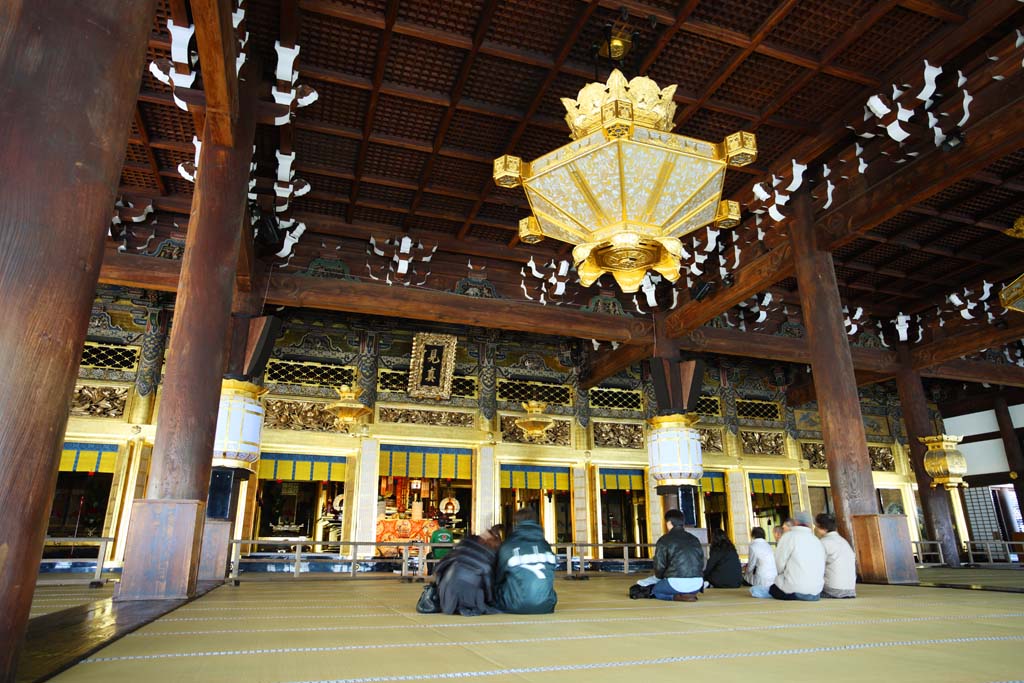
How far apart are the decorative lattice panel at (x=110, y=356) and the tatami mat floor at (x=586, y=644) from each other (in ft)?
19.7

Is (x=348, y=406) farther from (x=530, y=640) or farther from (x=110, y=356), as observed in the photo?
(x=530, y=640)

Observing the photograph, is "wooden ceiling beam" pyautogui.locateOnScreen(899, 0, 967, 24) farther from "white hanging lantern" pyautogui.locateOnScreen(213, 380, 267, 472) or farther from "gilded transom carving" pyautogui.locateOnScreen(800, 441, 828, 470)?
"gilded transom carving" pyautogui.locateOnScreen(800, 441, 828, 470)

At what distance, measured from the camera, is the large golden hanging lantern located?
400 centimetres

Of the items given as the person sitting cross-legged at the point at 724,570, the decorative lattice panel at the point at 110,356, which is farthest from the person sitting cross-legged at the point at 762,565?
the decorative lattice panel at the point at 110,356

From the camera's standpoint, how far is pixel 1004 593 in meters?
4.55

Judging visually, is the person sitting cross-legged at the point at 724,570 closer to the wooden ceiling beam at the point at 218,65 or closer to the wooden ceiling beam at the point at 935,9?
the wooden ceiling beam at the point at 935,9

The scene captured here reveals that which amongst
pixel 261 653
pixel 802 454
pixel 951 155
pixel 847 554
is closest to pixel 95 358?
pixel 261 653

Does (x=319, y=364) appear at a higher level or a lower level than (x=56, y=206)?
higher

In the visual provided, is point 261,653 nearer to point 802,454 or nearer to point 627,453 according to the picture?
point 627,453

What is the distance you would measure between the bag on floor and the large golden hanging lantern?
7.91 ft

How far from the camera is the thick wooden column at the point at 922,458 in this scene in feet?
32.1

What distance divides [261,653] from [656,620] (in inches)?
78.0

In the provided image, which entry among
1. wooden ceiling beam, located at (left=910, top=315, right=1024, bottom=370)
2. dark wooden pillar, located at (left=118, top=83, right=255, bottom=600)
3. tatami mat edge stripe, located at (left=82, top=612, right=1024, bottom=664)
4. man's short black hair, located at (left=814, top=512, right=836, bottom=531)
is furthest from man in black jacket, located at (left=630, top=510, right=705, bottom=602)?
wooden ceiling beam, located at (left=910, top=315, right=1024, bottom=370)

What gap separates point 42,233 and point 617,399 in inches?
402
